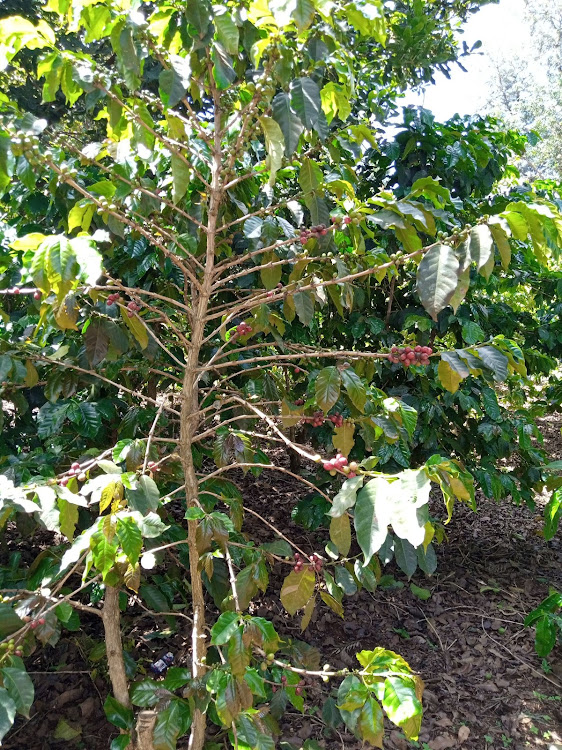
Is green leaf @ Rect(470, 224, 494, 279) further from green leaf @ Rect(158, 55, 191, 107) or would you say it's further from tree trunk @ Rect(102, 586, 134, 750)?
tree trunk @ Rect(102, 586, 134, 750)

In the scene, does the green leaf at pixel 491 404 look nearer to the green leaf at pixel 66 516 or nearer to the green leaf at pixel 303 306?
the green leaf at pixel 303 306

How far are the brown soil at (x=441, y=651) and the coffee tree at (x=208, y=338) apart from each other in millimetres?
513

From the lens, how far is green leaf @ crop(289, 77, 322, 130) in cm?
115

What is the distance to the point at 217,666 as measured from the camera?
50.2 inches

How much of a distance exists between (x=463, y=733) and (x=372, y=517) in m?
1.72

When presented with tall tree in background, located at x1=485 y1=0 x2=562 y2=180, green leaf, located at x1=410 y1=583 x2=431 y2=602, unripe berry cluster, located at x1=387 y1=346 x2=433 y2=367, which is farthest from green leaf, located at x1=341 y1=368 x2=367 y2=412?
tall tree in background, located at x1=485 y1=0 x2=562 y2=180

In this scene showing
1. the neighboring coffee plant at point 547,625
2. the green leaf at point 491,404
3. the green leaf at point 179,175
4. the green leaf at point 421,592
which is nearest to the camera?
the green leaf at point 179,175

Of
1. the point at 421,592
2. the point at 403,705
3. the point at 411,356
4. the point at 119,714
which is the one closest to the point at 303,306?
the point at 411,356

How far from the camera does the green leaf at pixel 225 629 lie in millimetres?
1118

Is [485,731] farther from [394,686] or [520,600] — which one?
[394,686]

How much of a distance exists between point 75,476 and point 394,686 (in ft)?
2.51

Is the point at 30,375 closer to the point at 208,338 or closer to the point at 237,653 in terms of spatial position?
the point at 208,338

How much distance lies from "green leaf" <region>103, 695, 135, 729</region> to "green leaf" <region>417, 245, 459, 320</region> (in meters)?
1.48

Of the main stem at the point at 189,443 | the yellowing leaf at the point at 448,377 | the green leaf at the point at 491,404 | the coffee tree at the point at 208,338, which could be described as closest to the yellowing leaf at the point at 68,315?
the coffee tree at the point at 208,338
